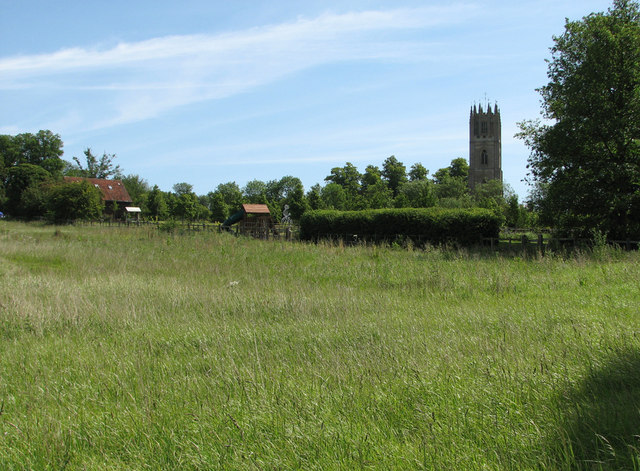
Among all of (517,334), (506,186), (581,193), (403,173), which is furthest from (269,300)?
(403,173)

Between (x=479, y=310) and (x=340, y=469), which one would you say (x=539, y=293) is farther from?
(x=340, y=469)

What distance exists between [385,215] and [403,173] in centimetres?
→ 7271

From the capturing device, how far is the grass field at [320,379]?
9.82ft

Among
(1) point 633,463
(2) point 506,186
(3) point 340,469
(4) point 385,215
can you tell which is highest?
(2) point 506,186

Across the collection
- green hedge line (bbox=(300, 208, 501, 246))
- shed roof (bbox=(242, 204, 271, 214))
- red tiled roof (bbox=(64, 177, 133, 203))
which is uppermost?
red tiled roof (bbox=(64, 177, 133, 203))

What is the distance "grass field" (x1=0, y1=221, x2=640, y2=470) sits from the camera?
2.99 m

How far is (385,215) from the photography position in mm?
28547

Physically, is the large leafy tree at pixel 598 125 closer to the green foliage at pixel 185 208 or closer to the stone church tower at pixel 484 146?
the green foliage at pixel 185 208

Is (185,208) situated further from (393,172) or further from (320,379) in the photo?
(320,379)

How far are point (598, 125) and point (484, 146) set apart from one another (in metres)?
97.8

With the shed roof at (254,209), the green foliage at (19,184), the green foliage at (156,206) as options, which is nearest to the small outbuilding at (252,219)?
the shed roof at (254,209)

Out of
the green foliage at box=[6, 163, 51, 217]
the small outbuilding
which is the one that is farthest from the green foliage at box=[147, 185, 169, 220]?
the small outbuilding

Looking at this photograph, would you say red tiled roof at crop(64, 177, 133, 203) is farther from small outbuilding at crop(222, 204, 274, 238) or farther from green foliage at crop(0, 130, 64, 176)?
small outbuilding at crop(222, 204, 274, 238)

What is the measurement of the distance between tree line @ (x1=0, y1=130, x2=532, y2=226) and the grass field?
38.1m
